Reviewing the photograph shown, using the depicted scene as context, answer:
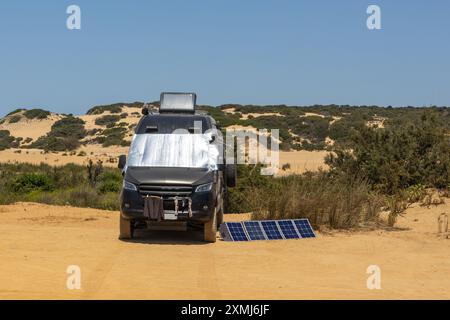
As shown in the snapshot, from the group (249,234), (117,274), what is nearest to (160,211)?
(249,234)

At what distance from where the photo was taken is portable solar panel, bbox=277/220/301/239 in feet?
45.2

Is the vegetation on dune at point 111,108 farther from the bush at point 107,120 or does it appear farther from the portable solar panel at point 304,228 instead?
the portable solar panel at point 304,228

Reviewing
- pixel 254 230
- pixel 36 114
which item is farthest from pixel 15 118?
pixel 254 230

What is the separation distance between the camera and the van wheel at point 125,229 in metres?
13.2

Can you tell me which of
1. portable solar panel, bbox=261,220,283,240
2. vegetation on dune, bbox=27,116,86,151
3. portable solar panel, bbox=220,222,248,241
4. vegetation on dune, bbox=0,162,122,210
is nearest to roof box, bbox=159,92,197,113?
portable solar panel, bbox=220,222,248,241

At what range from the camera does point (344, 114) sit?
85.4 m

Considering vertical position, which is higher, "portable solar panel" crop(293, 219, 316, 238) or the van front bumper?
the van front bumper

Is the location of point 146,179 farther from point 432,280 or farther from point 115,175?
point 115,175

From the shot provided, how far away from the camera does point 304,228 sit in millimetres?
14117

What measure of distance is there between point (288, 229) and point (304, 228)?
0.36 m

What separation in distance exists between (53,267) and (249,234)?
4.65m

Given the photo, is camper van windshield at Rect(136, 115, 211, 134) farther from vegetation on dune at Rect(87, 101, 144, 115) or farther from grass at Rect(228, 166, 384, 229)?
vegetation on dune at Rect(87, 101, 144, 115)

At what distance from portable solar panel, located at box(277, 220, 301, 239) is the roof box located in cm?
330

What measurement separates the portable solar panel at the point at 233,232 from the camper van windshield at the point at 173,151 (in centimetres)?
128
